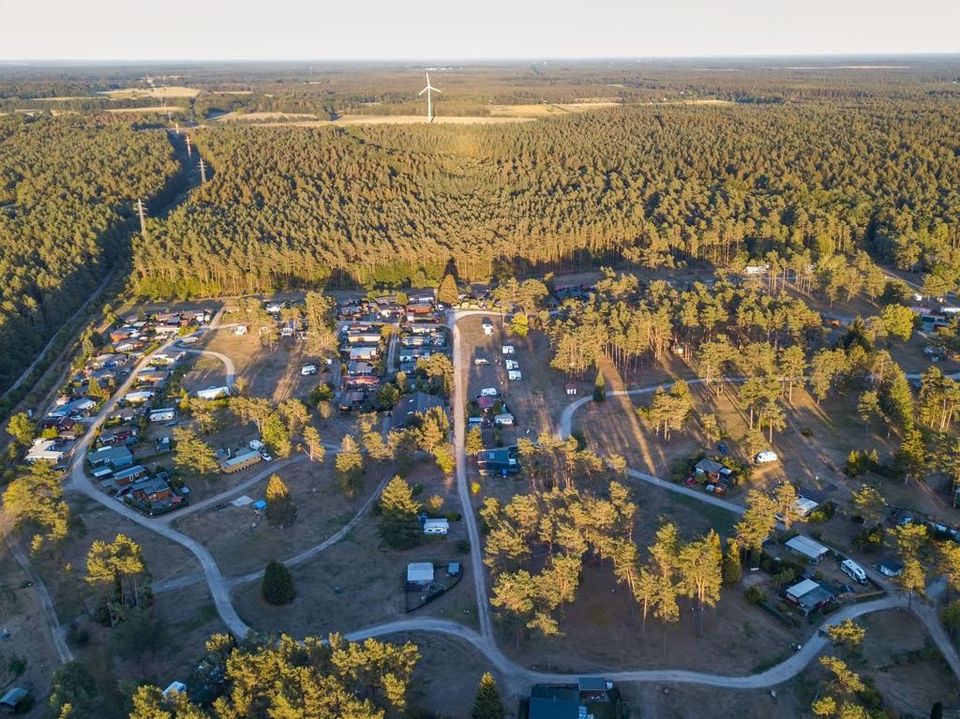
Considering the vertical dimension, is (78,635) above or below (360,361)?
below

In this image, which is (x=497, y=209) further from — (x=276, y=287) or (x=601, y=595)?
(x=601, y=595)

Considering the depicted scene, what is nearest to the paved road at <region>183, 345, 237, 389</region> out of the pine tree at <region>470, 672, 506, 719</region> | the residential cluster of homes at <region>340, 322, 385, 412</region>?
the residential cluster of homes at <region>340, 322, 385, 412</region>

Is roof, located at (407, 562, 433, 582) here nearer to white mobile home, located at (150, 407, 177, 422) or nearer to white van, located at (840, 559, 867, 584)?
white van, located at (840, 559, 867, 584)

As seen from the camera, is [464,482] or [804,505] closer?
[804,505]

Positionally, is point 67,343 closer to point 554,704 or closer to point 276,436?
point 276,436

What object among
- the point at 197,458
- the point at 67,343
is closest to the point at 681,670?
the point at 197,458

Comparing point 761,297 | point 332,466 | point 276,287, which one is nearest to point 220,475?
point 332,466

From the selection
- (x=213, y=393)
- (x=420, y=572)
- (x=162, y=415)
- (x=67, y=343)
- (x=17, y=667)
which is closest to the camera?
(x=17, y=667)
